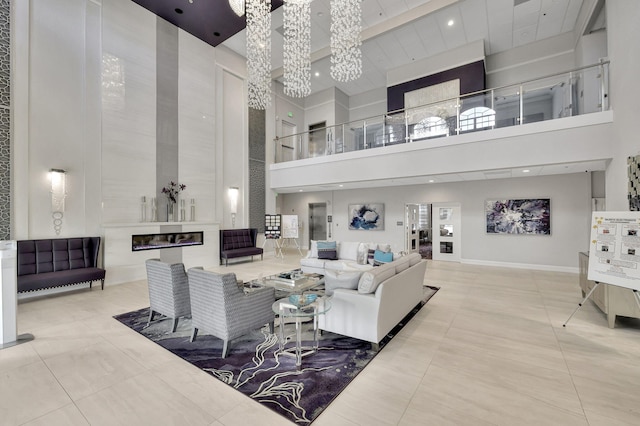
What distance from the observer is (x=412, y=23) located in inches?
301

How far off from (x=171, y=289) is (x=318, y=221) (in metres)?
8.33

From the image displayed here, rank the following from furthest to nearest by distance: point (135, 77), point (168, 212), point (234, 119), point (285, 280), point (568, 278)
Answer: point (234, 119) → point (168, 212) → point (135, 77) → point (568, 278) → point (285, 280)

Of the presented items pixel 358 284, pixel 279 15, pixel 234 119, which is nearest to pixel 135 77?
pixel 234 119

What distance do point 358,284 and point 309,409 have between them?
1.52m

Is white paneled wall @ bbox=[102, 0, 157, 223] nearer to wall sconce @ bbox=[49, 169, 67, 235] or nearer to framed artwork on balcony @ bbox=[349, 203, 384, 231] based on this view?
wall sconce @ bbox=[49, 169, 67, 235]

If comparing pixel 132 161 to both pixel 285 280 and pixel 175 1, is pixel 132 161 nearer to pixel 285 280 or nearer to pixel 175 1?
pixel 175 1

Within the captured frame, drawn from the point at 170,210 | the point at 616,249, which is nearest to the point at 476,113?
the point at 616,249

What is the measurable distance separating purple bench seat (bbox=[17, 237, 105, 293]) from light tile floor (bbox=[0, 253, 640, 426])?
907 mm

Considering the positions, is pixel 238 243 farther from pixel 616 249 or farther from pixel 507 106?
pixel 616 249

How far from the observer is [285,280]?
4516 millimetres

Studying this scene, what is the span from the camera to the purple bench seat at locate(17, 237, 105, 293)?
4891 mm

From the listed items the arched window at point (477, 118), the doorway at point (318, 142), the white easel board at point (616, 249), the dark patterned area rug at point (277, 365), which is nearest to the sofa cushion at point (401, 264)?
the dark patterned area rug at point (277, 365)

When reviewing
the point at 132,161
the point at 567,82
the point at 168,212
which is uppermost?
the point at 567,82

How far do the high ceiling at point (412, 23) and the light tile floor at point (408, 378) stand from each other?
735 centimetres
